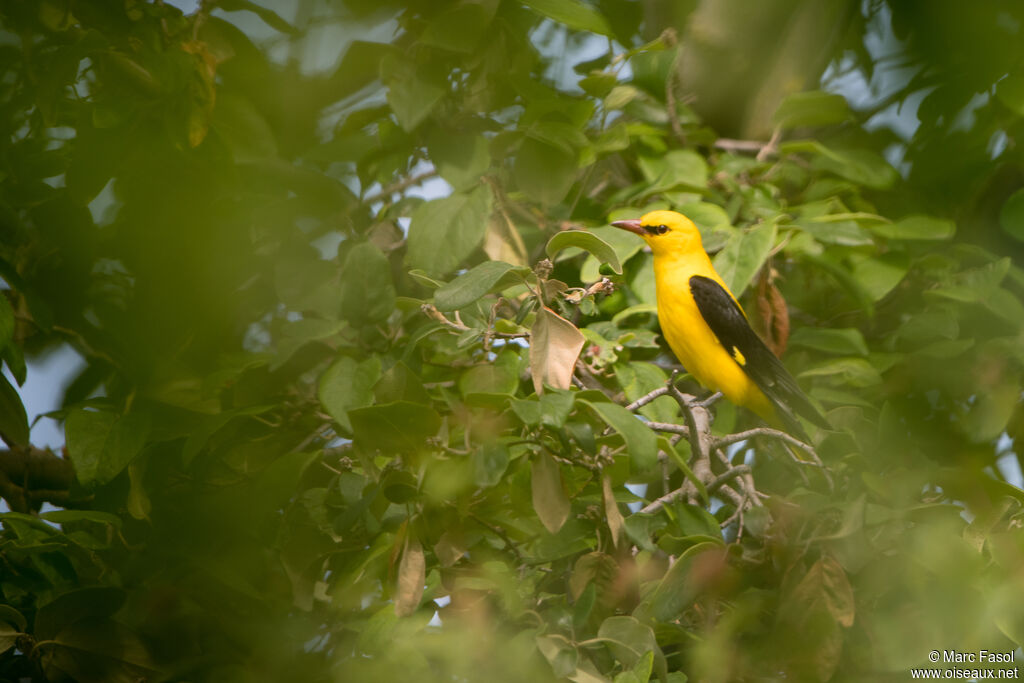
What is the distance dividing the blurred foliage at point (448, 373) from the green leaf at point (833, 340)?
0.01m

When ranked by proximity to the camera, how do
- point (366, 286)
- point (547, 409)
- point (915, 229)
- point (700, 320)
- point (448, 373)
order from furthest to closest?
point (700, 320), point (915, 229), point (448, 373), point (366, 286), point (547, 409)

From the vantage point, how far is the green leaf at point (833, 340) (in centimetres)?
228

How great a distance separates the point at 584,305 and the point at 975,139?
2.88 feet

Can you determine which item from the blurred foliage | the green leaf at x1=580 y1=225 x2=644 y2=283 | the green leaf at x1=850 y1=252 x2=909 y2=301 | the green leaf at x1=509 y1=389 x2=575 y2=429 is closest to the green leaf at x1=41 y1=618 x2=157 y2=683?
the blurred foliage

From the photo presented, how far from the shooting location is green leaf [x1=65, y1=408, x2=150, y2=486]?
1327 millimetres

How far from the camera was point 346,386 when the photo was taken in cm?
173

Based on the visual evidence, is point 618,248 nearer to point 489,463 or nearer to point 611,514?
point 611,514

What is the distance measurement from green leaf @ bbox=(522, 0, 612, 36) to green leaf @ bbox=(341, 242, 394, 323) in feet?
3.02

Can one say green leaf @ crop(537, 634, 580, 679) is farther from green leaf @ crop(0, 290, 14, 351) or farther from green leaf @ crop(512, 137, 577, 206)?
green leaf @ crop(512, 137, 577, 206)

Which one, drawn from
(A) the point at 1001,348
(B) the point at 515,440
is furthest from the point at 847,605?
A: (A) the point at 1001,348

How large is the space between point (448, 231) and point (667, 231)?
2.95 ft

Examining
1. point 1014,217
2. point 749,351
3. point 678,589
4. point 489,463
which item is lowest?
point 749,351

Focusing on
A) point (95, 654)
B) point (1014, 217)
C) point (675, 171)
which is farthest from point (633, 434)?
point (675, 171)

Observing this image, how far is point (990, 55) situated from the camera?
1.61 ft
